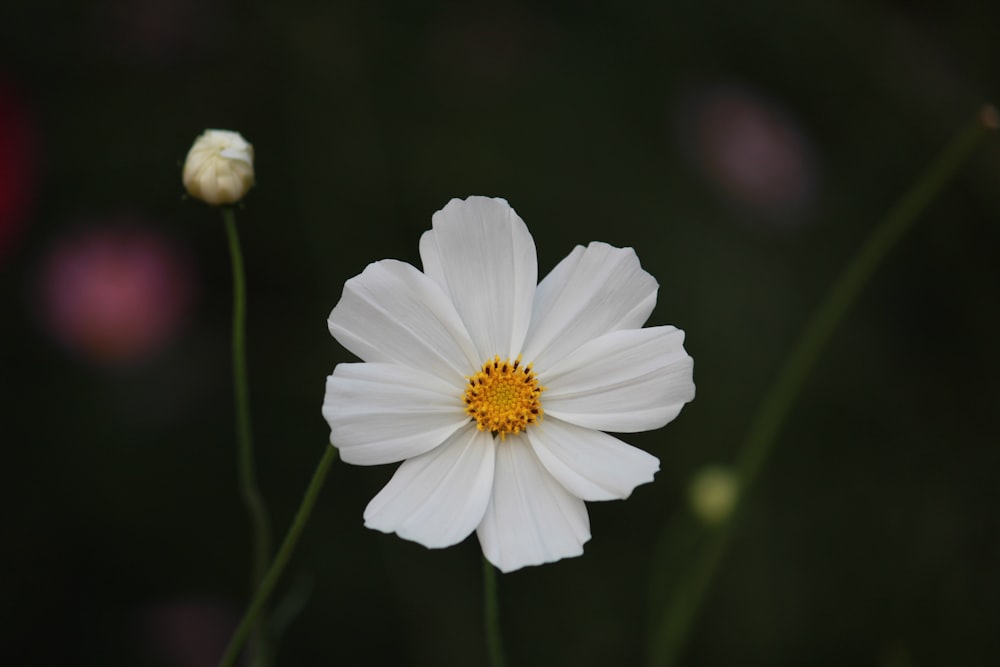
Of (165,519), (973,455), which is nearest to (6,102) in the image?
(165,519)

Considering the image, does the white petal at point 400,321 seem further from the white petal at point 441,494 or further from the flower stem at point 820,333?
the flower stem at point 820,333

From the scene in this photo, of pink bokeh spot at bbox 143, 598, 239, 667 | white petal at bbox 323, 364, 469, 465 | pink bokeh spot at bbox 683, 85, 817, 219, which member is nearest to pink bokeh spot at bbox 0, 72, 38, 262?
pink bokeh spot at bbox 143, 598, 239, 667

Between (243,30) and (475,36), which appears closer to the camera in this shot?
(243,30)

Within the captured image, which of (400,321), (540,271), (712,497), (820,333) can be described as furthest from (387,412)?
(540,271)

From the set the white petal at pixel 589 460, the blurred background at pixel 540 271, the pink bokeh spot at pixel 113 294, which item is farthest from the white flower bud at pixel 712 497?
the pink bokeh spot at pixel 113 294

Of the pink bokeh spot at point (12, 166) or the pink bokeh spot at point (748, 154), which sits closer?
the pink bokeh spot at point (12, 166)

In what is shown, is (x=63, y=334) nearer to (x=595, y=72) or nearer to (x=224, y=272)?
(x=224, y=272)

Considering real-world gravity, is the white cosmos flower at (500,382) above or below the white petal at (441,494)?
above

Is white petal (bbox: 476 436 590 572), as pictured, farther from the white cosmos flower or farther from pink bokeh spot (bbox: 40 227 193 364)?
pink bokeh spot (bbox: 40 227 193 364)
